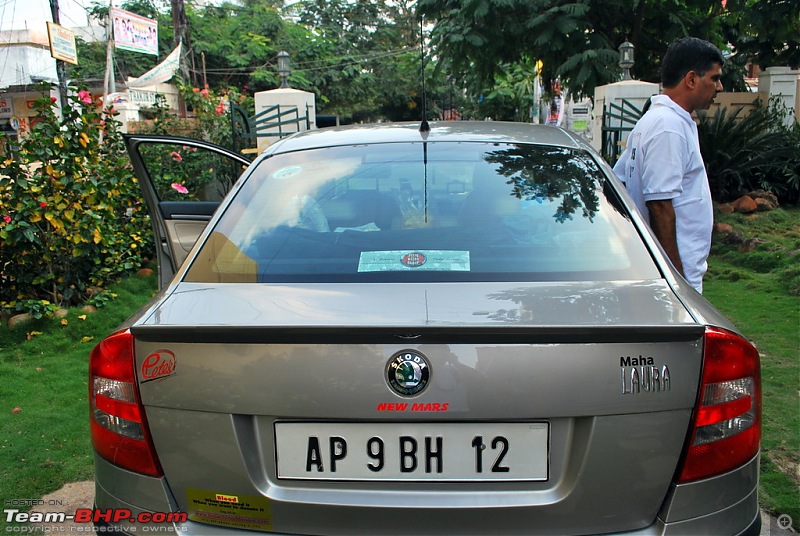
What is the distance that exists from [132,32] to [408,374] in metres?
18.7

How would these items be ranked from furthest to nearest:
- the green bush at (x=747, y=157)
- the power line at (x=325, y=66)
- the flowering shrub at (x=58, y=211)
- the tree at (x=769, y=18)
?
1. the power line at (x=325, y=66)
2. the green bush at (x=747, y=157)
3. the tree at (x=769, y=18)
4. the flowering shrub at (x=58, y=211)

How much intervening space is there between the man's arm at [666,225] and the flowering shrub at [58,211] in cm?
404

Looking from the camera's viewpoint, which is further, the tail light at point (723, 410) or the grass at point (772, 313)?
the grass at point (772, 313)

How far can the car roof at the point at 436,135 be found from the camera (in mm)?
2715

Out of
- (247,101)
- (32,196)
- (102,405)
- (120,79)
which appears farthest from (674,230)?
(120,79)

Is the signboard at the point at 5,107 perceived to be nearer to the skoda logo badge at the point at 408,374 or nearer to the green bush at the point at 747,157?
the green bush at the point at 747,157

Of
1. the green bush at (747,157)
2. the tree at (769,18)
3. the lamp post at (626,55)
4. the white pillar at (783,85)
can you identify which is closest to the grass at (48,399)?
the tree at (769,18)

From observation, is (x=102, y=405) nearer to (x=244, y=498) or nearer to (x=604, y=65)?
(x=244, y=498)

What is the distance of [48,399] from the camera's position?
13.5 ft

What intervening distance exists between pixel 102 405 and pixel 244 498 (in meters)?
0.46

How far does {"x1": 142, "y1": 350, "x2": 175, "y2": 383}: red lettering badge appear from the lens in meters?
1.69

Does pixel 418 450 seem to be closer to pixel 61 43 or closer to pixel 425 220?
pixel 425 220

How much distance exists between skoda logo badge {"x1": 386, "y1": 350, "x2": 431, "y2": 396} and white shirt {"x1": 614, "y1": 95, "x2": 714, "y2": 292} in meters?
1.86

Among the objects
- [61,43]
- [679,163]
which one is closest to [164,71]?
[61,43]
